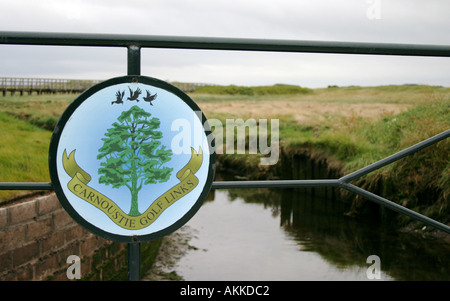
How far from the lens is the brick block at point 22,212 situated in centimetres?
426

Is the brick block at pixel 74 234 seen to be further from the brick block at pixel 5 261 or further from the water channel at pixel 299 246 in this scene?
the water channel at pixel 299 246

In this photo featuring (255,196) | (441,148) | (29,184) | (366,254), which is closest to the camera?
(29,184)

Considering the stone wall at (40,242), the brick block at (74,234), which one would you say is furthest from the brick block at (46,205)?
the brick block at (74,234)

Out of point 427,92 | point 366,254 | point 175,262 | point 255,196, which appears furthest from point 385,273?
point 255,196

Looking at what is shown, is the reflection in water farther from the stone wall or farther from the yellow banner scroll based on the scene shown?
the yellow banner scroll

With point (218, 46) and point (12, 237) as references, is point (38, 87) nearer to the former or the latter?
point (12, 237)

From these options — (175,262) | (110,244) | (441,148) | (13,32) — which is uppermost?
(13,32)

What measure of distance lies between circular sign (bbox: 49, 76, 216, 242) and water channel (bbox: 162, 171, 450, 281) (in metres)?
4.90

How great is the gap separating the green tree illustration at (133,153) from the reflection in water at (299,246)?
18.9ft

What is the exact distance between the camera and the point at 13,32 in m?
1.04

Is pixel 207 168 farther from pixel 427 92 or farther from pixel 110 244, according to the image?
pixel 427 92

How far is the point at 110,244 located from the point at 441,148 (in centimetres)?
413

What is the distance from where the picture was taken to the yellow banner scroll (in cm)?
104

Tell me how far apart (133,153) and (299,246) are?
6.90 meters
